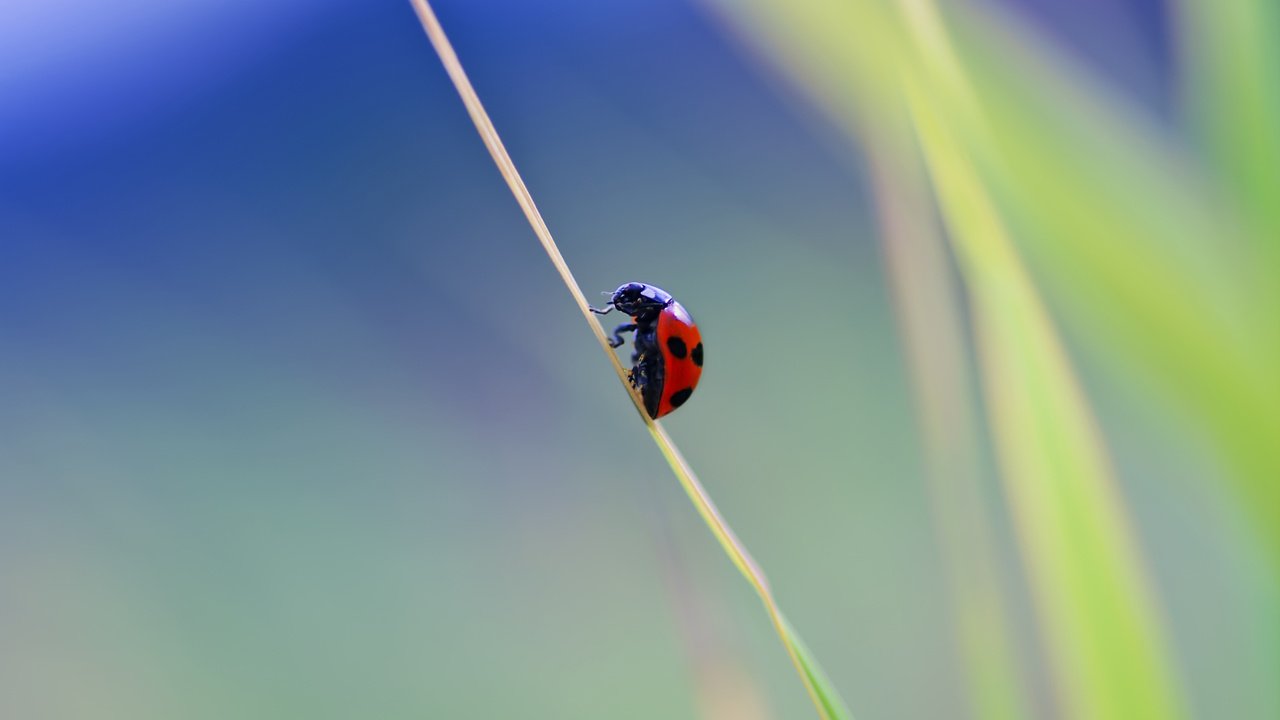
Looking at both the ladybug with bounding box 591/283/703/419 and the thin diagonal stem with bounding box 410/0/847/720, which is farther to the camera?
the ladybug with bounding box 591/283/703/419

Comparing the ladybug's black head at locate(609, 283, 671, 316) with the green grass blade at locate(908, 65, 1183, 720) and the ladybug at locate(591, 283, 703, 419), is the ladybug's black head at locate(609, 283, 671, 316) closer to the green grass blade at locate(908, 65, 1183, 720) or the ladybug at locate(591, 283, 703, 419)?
the ladybug at locate(591, 283, 703, 419)

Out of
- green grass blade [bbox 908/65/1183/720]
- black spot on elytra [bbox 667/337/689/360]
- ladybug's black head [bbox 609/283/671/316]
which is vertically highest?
ladybug's black head [bbox 609/283/671/316]

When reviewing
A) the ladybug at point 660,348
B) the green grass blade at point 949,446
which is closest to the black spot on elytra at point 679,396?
the ladybug at point 660,348

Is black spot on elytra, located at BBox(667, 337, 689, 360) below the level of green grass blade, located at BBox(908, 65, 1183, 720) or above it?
above

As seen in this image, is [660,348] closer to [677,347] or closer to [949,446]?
[677,347]

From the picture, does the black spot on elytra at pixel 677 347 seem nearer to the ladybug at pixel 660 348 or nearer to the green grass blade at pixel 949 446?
the ladybug at pixel 660 348

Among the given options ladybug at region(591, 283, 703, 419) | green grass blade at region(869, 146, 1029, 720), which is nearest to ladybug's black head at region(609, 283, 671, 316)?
ladybug at region(591, 283, 703, 419)

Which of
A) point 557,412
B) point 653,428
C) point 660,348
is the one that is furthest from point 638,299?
point 557,412
